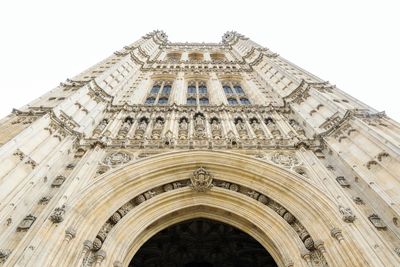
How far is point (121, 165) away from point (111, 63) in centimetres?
1215

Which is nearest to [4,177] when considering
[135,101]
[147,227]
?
[147,227]

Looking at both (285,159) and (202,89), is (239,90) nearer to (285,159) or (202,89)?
(202,89)

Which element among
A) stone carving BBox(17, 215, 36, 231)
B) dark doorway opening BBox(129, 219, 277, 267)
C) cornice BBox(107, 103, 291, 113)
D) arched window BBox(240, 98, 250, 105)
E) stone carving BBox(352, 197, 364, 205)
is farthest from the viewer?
arched window BBox(240, 98, 250, 105)

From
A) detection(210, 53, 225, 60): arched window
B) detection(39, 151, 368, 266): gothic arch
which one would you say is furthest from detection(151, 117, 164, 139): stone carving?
detection(210, 53, 225, 60): arched window

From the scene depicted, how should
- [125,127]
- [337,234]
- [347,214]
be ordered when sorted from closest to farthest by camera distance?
[337,234]
[347,214]
[125,127]

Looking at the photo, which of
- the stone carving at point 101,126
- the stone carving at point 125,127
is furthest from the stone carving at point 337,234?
the stone carving at point 101,126

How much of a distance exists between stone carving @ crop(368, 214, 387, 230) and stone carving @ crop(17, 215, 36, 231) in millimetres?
8491

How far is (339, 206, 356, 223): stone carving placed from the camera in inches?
319

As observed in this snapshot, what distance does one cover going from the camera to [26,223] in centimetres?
785

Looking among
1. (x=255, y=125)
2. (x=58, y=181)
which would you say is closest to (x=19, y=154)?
(x=58, y=181)

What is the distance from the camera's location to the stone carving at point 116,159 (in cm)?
1065

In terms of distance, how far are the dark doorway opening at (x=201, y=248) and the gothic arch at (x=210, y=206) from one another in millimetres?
2050

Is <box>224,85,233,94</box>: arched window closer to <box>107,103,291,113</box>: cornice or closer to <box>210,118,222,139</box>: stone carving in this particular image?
<box>107,103,291,113</box>: cornice

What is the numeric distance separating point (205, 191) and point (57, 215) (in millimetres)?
4520
